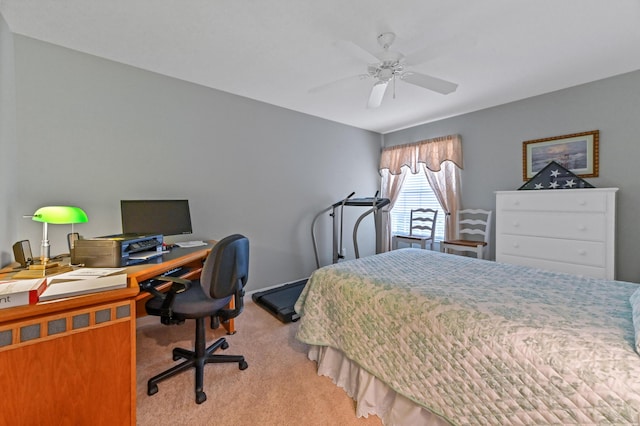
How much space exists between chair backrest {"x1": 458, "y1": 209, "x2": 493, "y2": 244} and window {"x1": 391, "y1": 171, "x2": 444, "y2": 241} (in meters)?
0.32

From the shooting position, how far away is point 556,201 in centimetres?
261

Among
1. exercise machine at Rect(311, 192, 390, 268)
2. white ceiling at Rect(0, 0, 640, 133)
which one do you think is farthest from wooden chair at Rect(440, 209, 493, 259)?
white ceiling at Rect(0, 0, 640, 133)

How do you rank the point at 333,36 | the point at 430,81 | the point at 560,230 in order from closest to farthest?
the point at 333,36 → the point at 430,81 → the point at 560,230

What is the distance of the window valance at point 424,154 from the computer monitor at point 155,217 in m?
3.37

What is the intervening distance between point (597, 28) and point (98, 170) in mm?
4078

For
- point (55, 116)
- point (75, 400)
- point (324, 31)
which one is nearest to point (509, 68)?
point (324, 31)

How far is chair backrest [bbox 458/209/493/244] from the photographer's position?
340cm

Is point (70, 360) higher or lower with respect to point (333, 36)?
lower

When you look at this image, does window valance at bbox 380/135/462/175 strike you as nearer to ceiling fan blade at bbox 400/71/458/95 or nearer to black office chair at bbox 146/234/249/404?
ceiling fan blade at bbox 400/71/458/95

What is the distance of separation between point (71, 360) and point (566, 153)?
4.39 metres

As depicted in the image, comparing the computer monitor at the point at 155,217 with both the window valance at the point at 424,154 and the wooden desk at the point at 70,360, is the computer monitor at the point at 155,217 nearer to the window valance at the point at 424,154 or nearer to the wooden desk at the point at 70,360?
the wooden desk at the point at 70,360

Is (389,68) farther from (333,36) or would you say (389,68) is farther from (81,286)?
(81,286)

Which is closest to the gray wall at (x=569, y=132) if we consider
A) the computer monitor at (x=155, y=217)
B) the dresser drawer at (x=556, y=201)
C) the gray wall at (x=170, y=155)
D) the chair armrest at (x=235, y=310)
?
the dresser drawer at (x=556, y=201)

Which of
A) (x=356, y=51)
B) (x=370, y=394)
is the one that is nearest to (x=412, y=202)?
(x=356, y=51)
